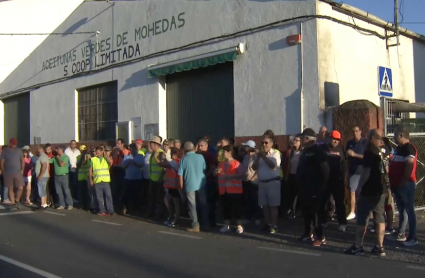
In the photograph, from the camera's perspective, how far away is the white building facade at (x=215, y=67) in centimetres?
1184

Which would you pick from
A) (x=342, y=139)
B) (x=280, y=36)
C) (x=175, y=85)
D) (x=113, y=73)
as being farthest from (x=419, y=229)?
(x=113, y=73)

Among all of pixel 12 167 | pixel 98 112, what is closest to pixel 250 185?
pixel 12 167

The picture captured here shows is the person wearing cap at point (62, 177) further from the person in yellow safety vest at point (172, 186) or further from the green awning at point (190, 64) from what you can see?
the person in yellow safety vest at point (172, 186)

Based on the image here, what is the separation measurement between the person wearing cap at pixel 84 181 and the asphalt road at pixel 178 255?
281 cm

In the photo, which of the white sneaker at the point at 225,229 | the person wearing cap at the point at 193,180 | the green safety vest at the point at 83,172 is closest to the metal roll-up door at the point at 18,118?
the green safety vest at the point at 83,172

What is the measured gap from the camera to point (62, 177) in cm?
1416

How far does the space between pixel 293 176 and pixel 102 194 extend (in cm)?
497

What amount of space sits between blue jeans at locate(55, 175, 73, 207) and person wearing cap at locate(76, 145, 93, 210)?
0.31m

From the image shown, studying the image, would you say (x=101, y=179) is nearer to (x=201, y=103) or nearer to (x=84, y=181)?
(x=84, y=181)

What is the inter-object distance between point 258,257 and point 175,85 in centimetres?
849

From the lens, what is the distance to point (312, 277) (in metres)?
6.67

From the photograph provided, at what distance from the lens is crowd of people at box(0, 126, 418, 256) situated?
26.9ft

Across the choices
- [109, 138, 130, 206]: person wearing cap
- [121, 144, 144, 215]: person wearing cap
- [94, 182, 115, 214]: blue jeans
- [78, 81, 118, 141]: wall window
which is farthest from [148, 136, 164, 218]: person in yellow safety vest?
[78, 81, 118, 141]: wall window

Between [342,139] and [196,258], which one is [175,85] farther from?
[196,258]
